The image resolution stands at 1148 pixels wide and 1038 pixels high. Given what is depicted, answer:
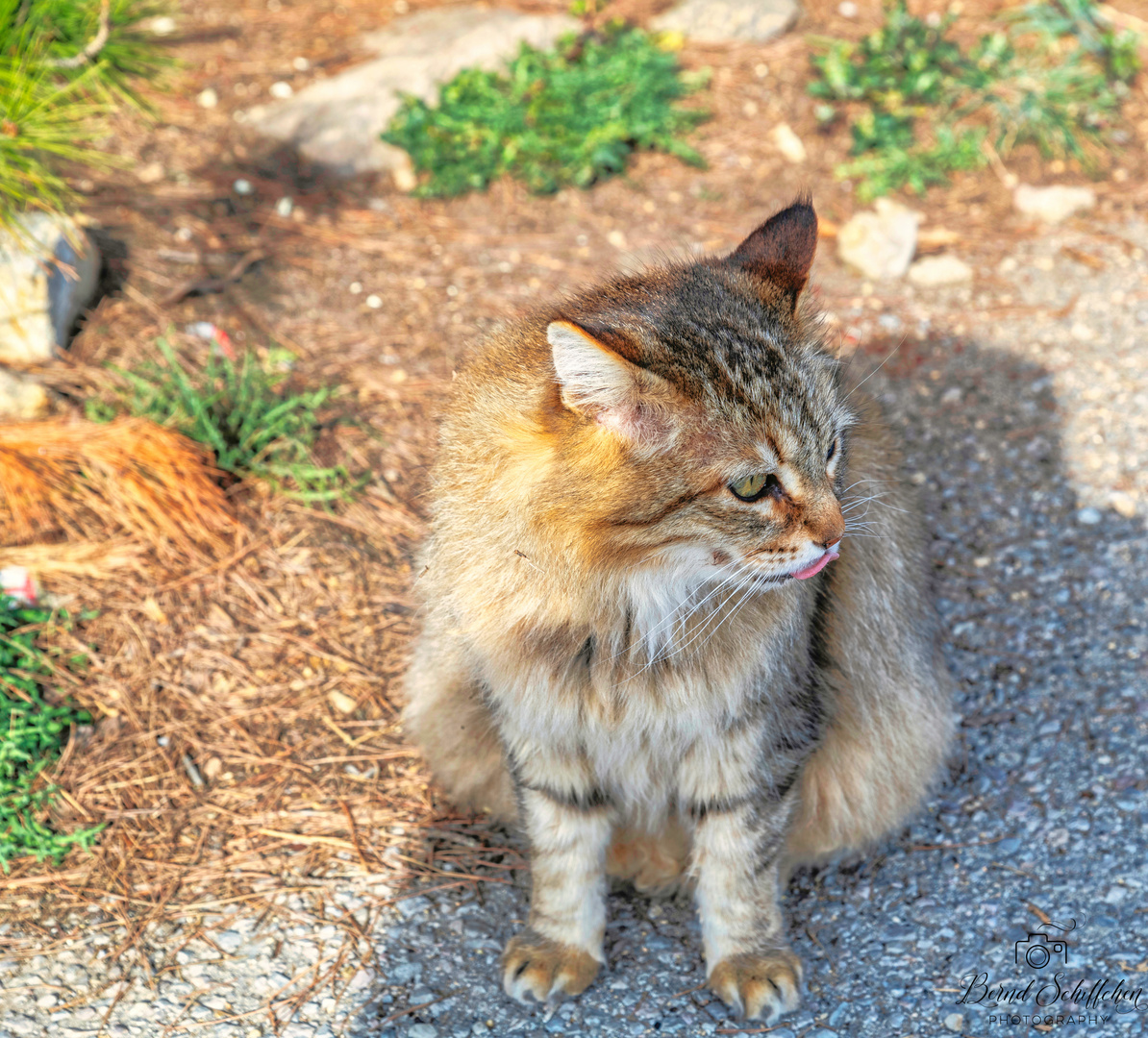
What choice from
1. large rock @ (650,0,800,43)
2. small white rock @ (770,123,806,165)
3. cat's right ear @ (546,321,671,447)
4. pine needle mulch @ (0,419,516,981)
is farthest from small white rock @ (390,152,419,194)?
cat's right ear @ (546,321,671,447)

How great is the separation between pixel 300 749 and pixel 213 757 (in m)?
0.25

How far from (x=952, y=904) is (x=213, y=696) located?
2205 mm

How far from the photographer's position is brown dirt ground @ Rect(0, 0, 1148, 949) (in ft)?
9.62

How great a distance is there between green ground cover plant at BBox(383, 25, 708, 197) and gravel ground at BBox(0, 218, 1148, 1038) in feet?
7.36

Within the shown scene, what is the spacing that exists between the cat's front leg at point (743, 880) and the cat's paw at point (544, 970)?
1.05 ft

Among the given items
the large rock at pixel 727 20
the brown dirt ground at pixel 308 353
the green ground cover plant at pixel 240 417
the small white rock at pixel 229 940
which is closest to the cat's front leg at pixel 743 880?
the brown dirt ground at pixel 308 353

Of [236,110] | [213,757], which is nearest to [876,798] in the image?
[213,757]

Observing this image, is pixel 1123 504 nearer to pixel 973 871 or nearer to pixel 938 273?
pixel 938 273

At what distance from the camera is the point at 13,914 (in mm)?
2668

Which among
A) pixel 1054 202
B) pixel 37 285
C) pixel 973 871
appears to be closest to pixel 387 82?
pixel 37 285

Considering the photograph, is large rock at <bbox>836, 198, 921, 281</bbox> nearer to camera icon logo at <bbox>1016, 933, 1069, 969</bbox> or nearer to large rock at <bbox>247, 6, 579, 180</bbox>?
large rock at <bbox>247, 6, 579, 180</bbox>

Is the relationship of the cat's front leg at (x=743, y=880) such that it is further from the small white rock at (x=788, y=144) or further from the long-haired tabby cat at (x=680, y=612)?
the small white rock at (x=788, y=144)

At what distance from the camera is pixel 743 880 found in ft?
8.14

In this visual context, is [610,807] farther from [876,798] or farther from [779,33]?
[779,33]
